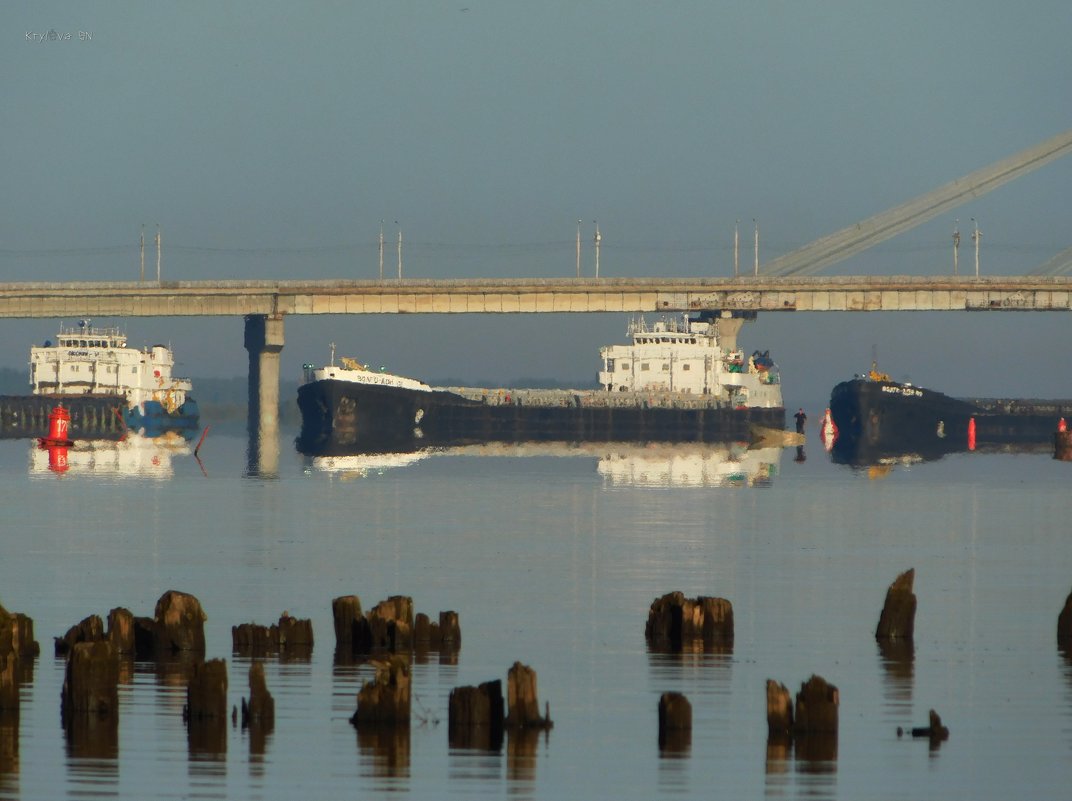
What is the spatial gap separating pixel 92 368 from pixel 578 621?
449ft

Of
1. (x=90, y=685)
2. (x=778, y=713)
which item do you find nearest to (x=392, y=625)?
(x=90, y=685)

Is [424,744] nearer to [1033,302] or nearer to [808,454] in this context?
[808,454]

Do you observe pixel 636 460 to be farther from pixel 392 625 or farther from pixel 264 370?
pixel 392 625

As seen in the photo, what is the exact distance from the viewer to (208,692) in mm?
21547

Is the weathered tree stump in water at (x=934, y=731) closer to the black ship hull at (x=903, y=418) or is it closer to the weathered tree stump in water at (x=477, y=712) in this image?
the weathered tree stump in water at (x=477, y=712)

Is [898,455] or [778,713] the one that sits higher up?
[898,455]

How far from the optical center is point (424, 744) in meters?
20.8

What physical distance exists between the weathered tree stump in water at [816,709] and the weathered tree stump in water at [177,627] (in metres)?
9.10

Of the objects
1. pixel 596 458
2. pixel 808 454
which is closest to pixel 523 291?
pixel 808 454

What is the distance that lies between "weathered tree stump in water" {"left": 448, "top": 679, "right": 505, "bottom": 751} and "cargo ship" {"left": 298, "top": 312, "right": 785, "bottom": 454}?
406ft

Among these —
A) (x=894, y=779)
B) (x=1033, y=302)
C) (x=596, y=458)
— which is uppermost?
(x=1033, y=302)

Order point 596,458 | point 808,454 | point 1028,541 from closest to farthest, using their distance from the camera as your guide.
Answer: point 1028,541
point 596,458
point 808,454

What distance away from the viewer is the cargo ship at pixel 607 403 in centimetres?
14838

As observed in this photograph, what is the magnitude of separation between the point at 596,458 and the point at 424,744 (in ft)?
284
